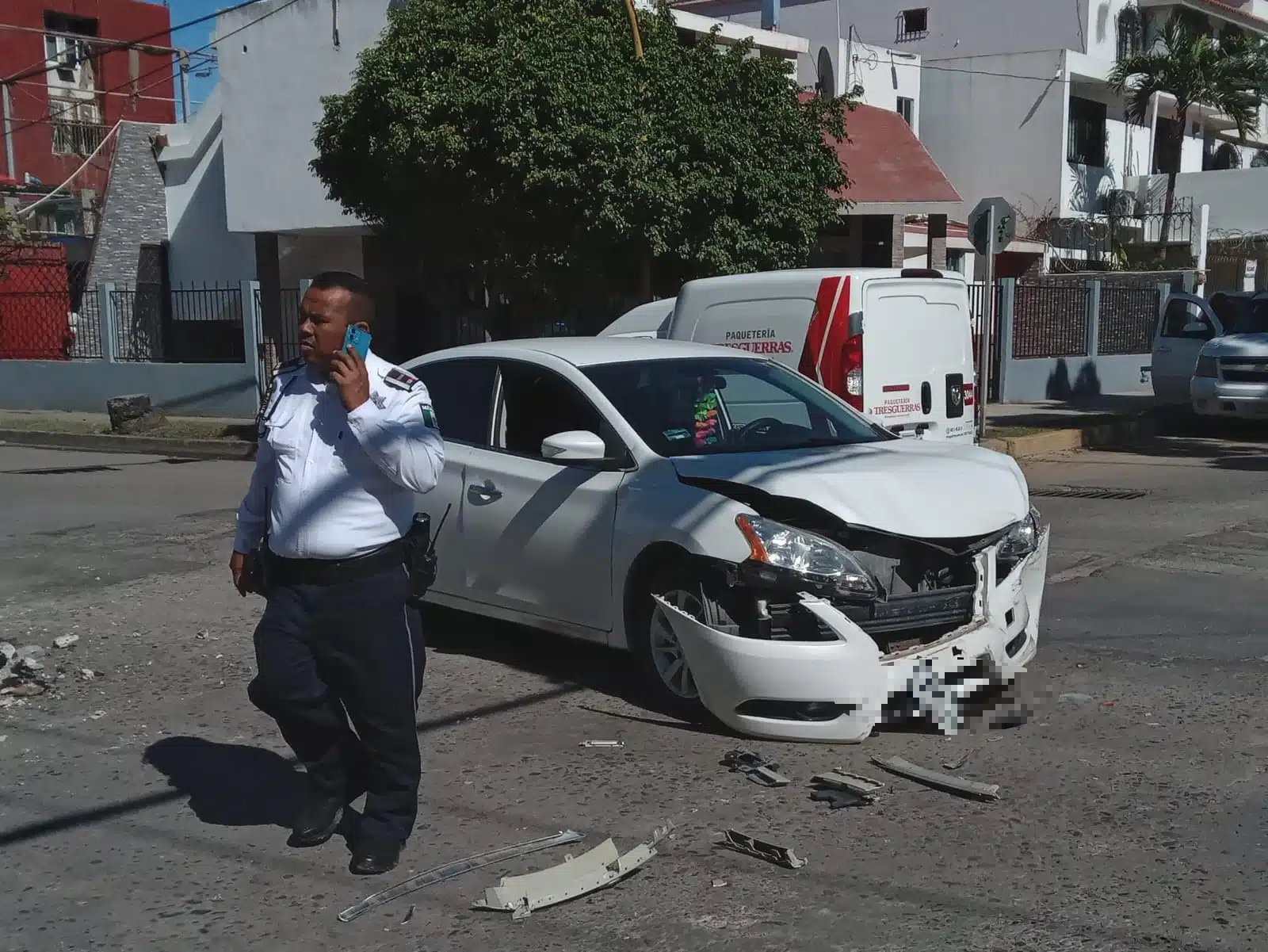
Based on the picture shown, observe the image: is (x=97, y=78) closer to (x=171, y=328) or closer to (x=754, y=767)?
(x=171, y=328)

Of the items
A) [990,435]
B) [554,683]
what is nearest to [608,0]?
[990,435]

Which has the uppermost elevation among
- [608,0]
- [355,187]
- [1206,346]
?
[608,0]

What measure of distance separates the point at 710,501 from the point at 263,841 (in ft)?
6.87

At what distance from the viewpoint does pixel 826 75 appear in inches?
950

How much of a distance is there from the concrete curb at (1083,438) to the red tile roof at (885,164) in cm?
503

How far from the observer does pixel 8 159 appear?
115 feet

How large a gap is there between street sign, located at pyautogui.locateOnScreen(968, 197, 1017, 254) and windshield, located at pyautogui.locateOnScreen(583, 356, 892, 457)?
886 cm

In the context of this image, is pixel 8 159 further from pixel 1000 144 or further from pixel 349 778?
pixel 349 778

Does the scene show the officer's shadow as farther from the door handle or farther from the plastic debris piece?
the plastic debris piece

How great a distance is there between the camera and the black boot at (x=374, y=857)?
13.7ft

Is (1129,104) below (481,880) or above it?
above

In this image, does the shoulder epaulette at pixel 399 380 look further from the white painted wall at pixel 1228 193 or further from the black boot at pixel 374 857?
the white painted wall at pixel 1228 193

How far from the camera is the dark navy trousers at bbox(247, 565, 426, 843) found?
13.4ft

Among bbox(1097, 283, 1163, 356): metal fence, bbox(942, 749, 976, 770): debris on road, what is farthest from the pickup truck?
bbox(942, 749, 976, 770): debris on road
